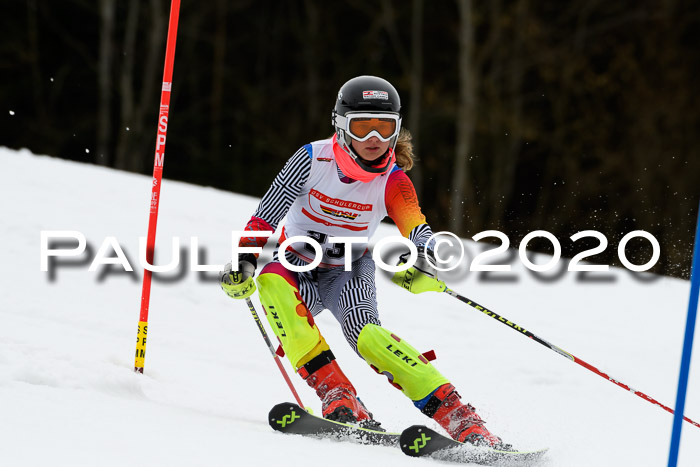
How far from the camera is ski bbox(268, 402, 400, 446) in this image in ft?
10.6

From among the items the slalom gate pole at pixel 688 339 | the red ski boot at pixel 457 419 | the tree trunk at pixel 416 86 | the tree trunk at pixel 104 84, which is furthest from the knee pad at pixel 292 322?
the tree trunk at pixel 104 84

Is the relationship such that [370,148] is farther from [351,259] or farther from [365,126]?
[351,259]

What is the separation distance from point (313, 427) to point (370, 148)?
49.6 inches

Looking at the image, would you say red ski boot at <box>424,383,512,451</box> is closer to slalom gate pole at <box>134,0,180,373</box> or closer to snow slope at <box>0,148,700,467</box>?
snow slope at <box>0,148,700,467</box>

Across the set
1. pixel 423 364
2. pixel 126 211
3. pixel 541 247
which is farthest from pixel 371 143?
pixel 541 247

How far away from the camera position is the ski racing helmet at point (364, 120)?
368 centimetres

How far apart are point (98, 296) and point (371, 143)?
311cm

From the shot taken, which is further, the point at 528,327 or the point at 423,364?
the point at 528,327

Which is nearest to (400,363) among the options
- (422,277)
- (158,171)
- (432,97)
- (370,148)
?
(422,277)

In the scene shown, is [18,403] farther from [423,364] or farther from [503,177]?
[503,177]

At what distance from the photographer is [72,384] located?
322cm

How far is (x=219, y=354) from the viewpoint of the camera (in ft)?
17.9

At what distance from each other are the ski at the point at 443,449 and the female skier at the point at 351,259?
172 millimetres

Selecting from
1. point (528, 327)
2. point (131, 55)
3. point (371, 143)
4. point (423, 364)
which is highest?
point (131, 55)
